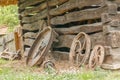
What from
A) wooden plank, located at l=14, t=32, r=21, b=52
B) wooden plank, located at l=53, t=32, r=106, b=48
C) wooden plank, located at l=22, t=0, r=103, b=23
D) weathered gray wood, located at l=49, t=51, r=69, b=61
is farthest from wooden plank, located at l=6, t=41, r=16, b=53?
wooden plank, located at l=53, t=32, r=106, b=48

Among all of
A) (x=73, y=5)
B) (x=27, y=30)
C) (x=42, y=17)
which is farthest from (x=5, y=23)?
(x=73, y=5)

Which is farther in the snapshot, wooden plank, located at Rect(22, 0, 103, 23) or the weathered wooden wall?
the weathered wooden wall

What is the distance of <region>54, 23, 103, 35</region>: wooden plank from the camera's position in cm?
791

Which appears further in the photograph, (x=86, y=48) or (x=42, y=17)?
(x=42, y=17)

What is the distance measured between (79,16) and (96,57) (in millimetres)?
1471

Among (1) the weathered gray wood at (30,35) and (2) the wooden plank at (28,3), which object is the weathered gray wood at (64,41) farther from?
(2) the wooden plank at (28,3)

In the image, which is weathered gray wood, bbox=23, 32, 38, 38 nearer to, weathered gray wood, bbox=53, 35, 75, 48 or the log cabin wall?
the log cabin wall

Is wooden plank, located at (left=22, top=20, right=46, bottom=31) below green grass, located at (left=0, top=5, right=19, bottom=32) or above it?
above

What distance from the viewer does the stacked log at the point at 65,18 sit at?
7.96 meters

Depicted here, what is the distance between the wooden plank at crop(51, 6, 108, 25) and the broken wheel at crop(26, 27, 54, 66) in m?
0.45

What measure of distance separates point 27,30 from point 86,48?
461cm

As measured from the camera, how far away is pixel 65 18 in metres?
9.39

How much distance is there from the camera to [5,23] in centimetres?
2417

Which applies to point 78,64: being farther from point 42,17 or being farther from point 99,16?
point 42,17
